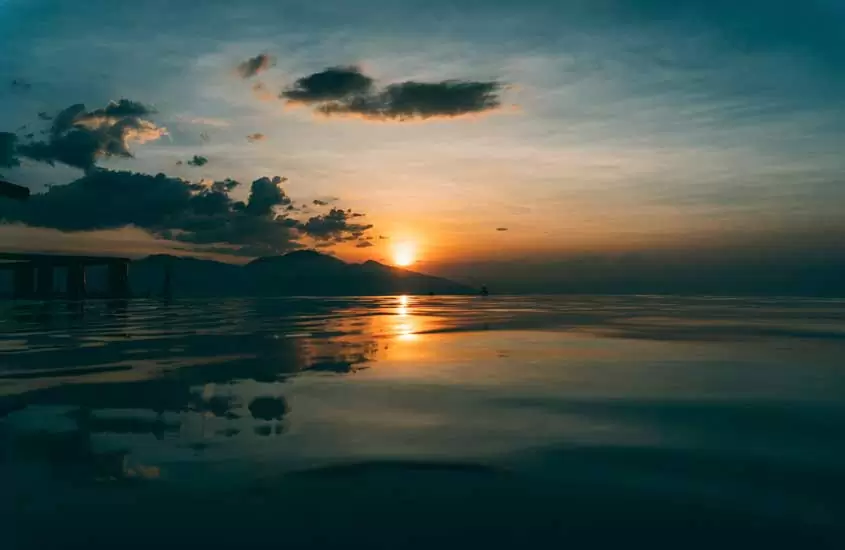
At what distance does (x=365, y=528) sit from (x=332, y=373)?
535 inches

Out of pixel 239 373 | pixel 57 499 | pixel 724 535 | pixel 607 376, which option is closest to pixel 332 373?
pixel 239 373

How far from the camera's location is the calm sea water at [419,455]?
743cm

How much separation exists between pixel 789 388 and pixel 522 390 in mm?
7844

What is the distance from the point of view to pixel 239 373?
68.1 ft

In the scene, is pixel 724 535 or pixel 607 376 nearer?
Result: pixel 724 535

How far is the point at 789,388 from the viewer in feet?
60.3

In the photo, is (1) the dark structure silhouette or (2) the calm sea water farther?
(1) the dark structure silhouette

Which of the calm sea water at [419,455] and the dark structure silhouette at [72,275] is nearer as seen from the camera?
the calm sea water at [419,455]

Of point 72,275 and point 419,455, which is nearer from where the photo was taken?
point 419,455

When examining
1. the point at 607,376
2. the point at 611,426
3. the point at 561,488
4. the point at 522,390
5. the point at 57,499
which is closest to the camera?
the point at 57,499

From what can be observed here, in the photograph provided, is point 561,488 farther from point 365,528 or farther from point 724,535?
point 365,528

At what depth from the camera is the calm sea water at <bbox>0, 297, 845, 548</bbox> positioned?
743 cm

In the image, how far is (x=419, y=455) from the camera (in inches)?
425

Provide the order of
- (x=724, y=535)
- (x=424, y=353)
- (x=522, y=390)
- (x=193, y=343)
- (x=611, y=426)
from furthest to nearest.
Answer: (x=193, y=343) < (x=424, y=353) < (x=522, y=390) < (x=611, y=426) < (x=724, y=535)
